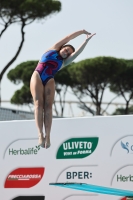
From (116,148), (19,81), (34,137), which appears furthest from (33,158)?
(19,81)

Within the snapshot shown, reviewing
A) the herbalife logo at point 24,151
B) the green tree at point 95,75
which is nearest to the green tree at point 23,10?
→ the green tree at point 95,75

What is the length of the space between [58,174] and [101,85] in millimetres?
32988

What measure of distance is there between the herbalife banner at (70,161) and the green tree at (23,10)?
2149 centimetres

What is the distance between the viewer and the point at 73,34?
21.5 ft

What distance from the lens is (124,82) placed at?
147 ft

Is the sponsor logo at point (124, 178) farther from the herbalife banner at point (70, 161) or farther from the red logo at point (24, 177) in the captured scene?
the red logo at point (24, 177)

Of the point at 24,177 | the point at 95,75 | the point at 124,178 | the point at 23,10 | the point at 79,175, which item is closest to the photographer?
the point at 124,178

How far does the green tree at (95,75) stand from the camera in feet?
134

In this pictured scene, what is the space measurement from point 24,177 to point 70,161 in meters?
0.91

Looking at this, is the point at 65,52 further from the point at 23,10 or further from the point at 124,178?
the point at 23,10

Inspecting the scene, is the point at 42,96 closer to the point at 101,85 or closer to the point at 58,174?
the point at 58,174

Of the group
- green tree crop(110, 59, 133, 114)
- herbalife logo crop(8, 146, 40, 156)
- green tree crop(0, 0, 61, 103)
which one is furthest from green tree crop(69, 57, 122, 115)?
herbalife logo crop(8, 146, 40, 156)

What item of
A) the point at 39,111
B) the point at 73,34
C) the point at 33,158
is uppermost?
the point at 73,34

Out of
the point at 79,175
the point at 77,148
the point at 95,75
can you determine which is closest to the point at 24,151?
the point at 77,148
